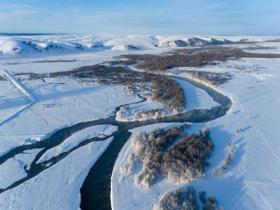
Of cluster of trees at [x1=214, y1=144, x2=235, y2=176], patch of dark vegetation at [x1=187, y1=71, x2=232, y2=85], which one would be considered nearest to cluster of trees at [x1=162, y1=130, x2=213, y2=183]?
cluster of trees at [x1=214, y1=144, x2=235, y2=176]

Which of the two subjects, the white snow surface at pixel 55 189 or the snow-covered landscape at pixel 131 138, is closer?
the white snow surface at pixel 55 189

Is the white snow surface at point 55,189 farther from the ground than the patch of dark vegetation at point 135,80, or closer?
farther from the ground

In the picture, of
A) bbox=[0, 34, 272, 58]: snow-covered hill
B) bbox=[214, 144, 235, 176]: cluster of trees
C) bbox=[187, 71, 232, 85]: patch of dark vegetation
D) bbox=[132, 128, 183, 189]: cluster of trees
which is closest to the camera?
bbox=[132, 128, 183, 189]: cluster of trees

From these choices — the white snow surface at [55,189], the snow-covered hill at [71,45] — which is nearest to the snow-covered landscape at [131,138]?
the white snow surface at [55,189]

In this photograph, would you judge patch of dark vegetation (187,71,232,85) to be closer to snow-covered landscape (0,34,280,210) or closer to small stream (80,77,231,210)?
snow-covered landscape (0,34,280,210)

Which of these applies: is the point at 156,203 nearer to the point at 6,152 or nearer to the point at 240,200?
the point at 240,200

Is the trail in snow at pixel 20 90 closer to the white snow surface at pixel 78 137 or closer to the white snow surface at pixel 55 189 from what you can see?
the white snow surface at pixel 78 137

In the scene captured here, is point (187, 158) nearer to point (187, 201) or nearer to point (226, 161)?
point (226, 161)
